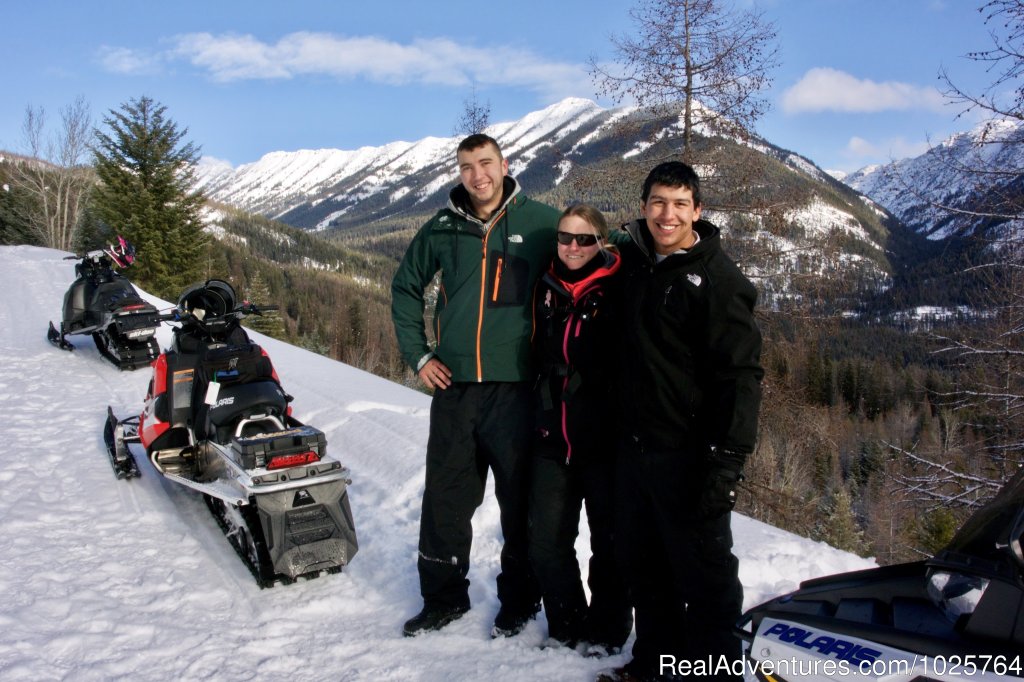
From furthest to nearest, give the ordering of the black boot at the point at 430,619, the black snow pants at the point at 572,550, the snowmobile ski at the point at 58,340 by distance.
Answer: the snowmobile ski at the point at 58,340, the black boot at the point at 430,619, the black snow pants at the point at 572,550

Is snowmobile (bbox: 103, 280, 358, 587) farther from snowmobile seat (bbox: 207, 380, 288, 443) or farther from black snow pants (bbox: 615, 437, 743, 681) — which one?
black snow pants (bbox: 615, 437, 743, 681)

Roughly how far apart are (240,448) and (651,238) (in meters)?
2.25

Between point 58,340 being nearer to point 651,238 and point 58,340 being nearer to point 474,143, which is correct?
point 474,143

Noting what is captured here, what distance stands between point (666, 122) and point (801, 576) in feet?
23.9

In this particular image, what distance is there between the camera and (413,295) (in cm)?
307

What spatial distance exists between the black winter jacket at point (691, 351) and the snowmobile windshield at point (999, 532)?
597mm

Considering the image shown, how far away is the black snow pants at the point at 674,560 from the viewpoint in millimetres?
2268

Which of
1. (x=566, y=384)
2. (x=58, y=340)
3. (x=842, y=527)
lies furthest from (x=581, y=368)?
(x=842, y=527)

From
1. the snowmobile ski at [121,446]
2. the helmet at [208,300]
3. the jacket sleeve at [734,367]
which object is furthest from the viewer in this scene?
the snowmobile ski at [121,446]

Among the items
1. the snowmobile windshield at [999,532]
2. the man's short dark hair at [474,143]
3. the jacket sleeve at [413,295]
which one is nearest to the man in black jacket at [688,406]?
the snowmobile windshield at [999,532]

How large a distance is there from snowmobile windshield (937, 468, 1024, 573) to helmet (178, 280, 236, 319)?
14.0 feet

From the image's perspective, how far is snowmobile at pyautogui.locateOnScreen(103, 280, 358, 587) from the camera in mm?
3184

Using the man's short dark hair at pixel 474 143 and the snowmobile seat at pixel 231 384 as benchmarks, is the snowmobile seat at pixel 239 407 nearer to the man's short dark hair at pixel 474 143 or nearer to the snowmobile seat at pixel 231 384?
the snowmobile seat at pixel 231 384

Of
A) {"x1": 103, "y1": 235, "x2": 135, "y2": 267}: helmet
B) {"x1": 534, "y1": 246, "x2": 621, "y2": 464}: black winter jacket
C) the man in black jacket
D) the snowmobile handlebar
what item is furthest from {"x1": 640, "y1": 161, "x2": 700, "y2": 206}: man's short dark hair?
{"x1": 103, "y1": 235, "x2": 135, "y2": 267}: helmet
